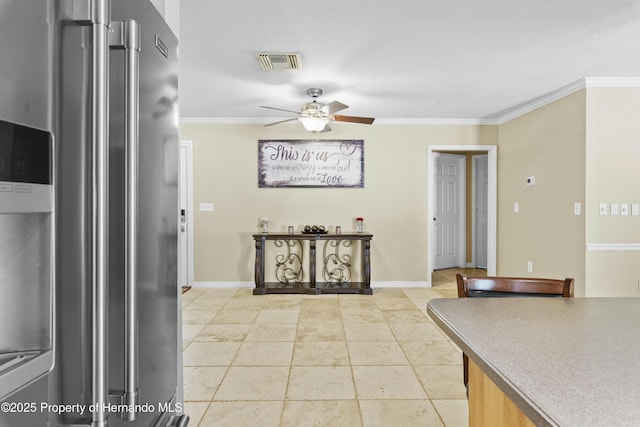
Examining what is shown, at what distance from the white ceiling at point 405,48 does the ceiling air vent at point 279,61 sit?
72mm

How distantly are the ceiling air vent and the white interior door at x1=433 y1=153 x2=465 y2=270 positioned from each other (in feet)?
13.9

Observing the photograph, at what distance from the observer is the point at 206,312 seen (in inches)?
167

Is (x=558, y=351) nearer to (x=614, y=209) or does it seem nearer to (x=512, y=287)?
(x=512, y=287)

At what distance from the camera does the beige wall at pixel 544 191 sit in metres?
3.88

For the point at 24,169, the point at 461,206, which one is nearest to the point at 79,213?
the point at 24,169

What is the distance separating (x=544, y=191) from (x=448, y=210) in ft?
8.63

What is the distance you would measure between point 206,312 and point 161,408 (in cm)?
346

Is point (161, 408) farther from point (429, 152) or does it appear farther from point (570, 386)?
point (429, 152)

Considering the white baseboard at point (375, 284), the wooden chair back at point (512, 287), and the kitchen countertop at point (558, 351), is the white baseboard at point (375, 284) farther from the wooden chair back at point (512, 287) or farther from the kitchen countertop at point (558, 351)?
the kitchen countertop at point (558, 351)

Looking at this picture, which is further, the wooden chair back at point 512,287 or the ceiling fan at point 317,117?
the ceiling fan at point 317,117

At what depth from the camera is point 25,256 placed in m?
0.53

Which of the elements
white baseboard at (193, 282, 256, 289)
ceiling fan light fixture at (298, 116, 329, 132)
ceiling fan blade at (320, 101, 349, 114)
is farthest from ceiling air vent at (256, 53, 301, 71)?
white baseboard at (193, 282, 256, 289)

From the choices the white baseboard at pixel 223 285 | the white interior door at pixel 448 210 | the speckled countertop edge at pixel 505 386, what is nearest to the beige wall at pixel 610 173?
the white interior door at pixel 448 210

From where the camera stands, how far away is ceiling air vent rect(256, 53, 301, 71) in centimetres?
311
